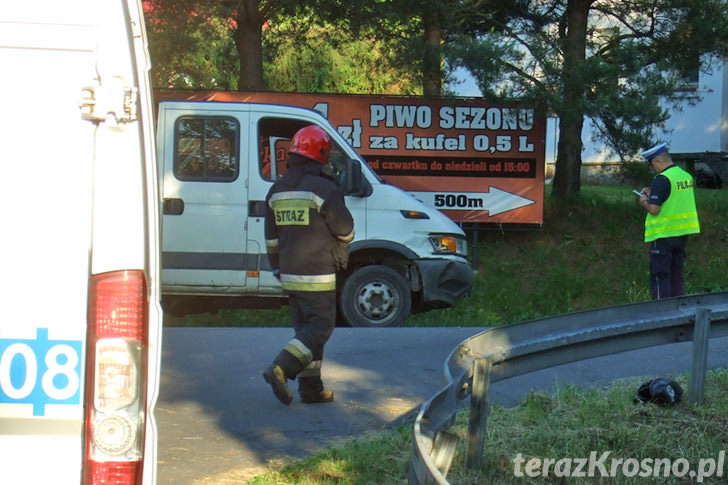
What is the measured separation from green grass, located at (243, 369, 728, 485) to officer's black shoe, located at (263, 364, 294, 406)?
0.69 m

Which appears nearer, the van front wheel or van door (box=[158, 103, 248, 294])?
van door (box=[158, 103, 248, 294])

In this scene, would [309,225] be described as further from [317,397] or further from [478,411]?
[478,411]

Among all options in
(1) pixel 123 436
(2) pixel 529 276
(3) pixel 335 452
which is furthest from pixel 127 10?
(2) pixel 529 276

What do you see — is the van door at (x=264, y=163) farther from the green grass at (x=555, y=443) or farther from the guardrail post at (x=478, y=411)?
the guardrail post at (x=478, y=411)

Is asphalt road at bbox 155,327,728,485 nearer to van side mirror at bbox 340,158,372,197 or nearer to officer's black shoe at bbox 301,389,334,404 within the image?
officer's black shoe at bbox 301,389,334,404

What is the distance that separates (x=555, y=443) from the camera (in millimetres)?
5270

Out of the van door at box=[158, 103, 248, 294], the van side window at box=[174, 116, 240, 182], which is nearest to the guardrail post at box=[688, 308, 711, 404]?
the van door at box=[158, 103, 248, 294]

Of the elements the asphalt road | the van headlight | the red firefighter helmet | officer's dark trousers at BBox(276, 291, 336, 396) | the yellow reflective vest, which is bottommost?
the asphalt road

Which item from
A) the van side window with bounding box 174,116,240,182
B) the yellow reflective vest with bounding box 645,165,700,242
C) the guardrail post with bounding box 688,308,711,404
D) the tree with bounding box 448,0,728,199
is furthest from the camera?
the tree with bounding box 448,0,728,199

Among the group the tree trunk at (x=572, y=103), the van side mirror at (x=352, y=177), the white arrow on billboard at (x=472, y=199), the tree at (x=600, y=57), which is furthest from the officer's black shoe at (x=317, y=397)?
the tree trunk at (x=572, y=103)

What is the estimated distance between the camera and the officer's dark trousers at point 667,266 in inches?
368

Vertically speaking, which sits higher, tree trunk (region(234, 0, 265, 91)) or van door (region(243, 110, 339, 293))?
tree trunk (region(234, 0, 265, 91))

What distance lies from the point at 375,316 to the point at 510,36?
704 cm

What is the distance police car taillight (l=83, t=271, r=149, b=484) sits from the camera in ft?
8.29
